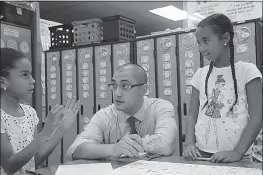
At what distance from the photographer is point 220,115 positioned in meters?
1.26

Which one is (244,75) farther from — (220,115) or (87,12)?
(87,12)

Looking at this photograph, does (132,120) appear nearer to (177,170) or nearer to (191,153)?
(191,153)

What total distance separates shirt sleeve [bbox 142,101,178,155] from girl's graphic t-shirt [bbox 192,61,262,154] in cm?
13

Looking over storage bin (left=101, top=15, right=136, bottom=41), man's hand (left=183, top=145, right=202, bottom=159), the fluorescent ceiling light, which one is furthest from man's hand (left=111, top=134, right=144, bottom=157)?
the fluorescent ceiling light

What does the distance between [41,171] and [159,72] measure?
187 cm

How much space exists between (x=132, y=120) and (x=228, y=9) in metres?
2.25

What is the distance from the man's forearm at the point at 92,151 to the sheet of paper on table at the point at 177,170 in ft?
0.59

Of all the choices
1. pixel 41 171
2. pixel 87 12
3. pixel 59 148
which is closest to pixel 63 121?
pixel 41 171

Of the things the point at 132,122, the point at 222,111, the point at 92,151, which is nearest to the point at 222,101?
the point at 222,111

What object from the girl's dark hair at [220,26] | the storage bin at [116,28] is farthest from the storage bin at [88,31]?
the girl's dark hair at [220,26]

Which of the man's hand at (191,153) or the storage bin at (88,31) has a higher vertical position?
the storage bin at (88,31)

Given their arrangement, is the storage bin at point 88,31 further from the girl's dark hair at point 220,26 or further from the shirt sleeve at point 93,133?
the girl's dark hair at point 220,26

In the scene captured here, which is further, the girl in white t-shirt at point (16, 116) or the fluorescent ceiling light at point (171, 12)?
the fluorescent ceiling light at point (171, 12)

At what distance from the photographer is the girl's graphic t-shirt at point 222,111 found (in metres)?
1.24
